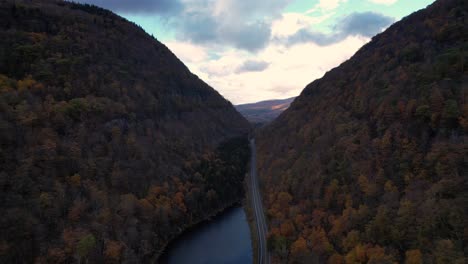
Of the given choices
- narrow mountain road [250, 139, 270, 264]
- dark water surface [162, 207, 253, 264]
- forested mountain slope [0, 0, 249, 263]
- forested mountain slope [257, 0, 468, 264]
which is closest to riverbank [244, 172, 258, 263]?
narrow mountain road [250, 139, 270, 264]

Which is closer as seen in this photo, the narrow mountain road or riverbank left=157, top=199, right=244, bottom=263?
the narrow mountain road

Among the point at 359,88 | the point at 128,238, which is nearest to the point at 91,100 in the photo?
the point at 128,238

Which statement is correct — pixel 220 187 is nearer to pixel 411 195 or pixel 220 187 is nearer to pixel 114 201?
pixel 114 201

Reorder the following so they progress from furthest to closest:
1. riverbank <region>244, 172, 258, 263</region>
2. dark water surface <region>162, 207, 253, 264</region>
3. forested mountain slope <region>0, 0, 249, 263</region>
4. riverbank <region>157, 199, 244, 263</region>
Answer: riverbank <region>157, 199, 244, 263</region> < dark water surface <region>162, 207, 253, 264</region> < riverbank <region>244, 172, 258, 263</region> < forested mountain slope <region>0, 0, 249, 263</region>

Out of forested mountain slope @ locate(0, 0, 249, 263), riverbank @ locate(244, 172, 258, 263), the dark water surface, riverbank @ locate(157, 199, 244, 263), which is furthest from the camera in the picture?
riverbank @ locate(157, 199, 244, 263)

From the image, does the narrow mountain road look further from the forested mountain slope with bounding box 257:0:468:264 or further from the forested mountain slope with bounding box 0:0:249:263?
Result: the forested mountain slope with bounding box 0:0:249:263

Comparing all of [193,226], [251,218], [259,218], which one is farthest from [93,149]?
[259,218]
